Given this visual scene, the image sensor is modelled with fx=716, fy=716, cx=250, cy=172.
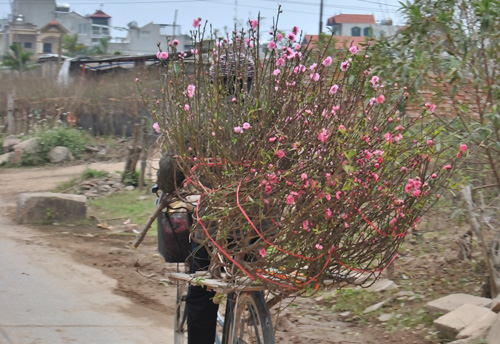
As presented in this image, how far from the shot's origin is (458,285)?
6.05m

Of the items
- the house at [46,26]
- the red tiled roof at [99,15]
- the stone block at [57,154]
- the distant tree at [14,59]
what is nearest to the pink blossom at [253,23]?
the stone block at [57,154]

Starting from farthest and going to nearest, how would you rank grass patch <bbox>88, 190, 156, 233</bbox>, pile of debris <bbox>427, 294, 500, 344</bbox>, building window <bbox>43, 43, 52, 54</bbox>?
building window <bbox>43, 43, 52, 54</bbox> → grass patch <bbox>88, 190, 156, 233</bbox> → pile of debris <bbox>427, 294, 500, 344</bbox>

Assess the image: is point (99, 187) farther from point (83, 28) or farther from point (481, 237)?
point (83, 28)

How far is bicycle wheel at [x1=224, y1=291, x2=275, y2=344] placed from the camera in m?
3.52

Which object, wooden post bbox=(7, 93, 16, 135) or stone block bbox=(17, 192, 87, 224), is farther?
wooden post bbox=(7, 93, 16, 135)

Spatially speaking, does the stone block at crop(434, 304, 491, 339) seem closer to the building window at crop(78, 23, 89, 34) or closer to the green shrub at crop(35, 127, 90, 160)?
the green shrub at crop(35, 127, 90, 160)

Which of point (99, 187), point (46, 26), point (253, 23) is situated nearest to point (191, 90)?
point (253, 23)

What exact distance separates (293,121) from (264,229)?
0.54 meters

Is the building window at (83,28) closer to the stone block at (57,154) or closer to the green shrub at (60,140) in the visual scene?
the green shrub at (60,140)

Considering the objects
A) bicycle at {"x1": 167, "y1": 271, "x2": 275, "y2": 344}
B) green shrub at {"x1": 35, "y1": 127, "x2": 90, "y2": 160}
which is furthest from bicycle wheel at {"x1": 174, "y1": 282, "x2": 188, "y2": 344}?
green shrub at {"x1": 35, "y1": 127, "x2": 90, "y2": 160}

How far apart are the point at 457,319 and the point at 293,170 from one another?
91.4 inches

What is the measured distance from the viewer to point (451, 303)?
5367mm

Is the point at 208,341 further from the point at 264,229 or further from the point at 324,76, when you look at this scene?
the point at 324,76

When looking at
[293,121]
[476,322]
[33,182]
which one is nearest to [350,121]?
[293,121]
